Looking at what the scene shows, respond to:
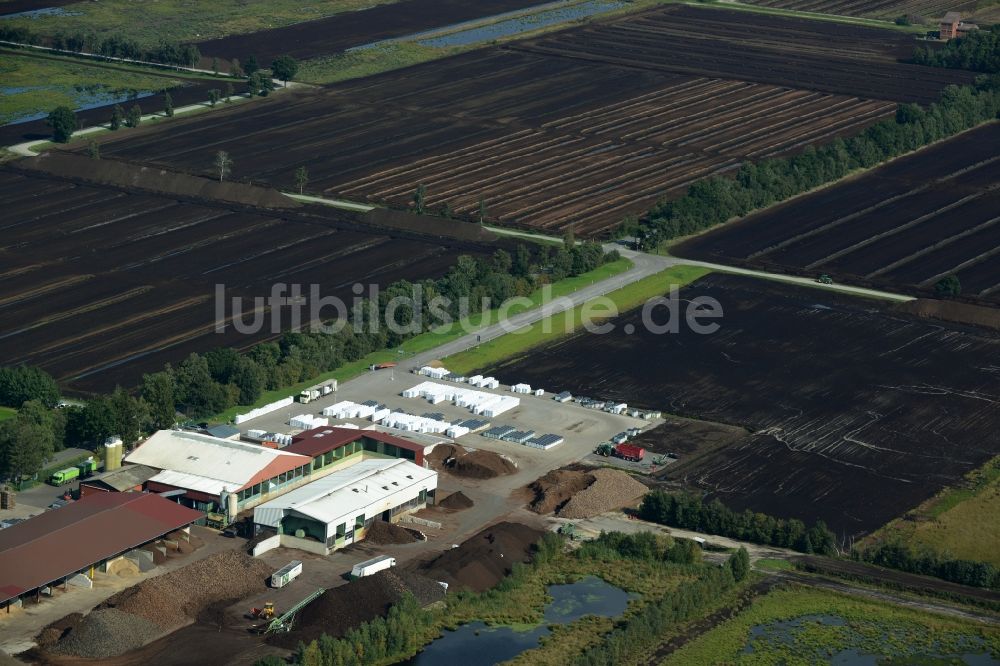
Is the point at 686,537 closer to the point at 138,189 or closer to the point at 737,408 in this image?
the point at 737,408

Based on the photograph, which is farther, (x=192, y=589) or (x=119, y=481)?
(x=119, y=481)

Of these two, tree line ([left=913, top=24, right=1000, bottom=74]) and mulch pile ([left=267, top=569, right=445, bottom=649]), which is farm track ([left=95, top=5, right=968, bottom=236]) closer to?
tree line ([left=913, top=24, right=1000, bottom=74])

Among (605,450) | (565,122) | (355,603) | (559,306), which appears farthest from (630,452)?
(565,122)

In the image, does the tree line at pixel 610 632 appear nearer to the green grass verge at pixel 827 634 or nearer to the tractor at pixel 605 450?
the green grass verge at pixel 827 634

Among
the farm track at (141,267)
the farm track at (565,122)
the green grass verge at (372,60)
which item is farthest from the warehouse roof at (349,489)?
the green grass verge at (372,60)

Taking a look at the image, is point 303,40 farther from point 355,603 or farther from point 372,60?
point 355,603

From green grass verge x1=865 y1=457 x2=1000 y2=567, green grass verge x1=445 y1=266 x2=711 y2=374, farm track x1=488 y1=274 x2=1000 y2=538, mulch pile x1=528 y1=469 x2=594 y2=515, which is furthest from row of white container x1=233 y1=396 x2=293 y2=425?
green grass verge x1=865 y1=457 x2=1000 y2=567
